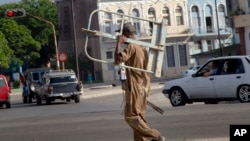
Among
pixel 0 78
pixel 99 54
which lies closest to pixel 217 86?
pixel 0 78

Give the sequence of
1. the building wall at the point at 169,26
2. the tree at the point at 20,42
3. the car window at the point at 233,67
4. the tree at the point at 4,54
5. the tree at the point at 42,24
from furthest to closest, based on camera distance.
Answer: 1. the tree at the point at 42,24
2. the tree at the point at 20,42
3. the building wall at the point at 169,26
4. the tree at the point at 4,54
5. the car window at the point at 233,67

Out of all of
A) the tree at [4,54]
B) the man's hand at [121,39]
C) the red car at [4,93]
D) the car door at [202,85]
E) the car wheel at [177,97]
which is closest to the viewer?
the man's hand at [121,39]

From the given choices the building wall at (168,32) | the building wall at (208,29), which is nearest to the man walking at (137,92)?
the building wall at (168,32)

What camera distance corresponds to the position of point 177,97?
2312 centimetres

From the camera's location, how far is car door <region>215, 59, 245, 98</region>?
21641mm

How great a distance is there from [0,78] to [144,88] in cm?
2825

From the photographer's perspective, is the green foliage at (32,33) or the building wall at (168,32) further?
the green foliage at (32,33)

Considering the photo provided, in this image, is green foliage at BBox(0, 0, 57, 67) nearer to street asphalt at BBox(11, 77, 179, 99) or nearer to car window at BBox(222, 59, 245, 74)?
street asphalt at BBox(11, 77, 179, 99)

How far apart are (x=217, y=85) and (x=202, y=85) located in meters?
0.58

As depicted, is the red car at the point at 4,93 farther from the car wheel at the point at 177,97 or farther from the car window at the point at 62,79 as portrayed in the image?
the car wheel at the point at 177,97

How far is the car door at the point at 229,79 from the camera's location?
2164 centimetres

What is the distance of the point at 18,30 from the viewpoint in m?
94.9


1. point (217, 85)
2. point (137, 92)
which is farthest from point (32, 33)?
point (137, 92)

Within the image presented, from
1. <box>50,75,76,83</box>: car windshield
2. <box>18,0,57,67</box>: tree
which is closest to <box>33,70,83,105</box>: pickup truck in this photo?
<box>50,75,76,83</box>: car windshield
